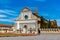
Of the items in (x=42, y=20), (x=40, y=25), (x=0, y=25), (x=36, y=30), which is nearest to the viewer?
(x=36, y=30)

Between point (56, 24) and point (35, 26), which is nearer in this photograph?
point (35, 26)

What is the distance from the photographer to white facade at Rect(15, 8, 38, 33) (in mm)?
58594

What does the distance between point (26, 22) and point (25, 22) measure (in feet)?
1.13

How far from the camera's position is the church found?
5850 centimetres

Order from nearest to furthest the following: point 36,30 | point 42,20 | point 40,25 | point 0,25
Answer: point 36,30
point 40,25
point 42,20
point 0,25

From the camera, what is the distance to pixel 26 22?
60219mm

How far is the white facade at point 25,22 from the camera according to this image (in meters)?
58.6

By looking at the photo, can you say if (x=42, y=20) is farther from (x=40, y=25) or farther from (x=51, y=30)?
(x=51, y=30)

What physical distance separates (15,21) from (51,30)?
1251cm

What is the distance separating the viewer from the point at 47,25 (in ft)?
213

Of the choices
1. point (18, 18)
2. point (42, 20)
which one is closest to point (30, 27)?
point (18, 18)

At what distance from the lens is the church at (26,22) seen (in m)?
58.5

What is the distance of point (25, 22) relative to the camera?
6025 centimetres

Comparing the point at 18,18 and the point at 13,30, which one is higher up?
the point at 18,18
